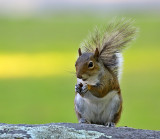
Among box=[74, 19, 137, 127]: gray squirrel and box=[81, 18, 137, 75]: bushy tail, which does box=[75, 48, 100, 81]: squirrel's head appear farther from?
box=[81, 18, 137, 75]: bushy tail

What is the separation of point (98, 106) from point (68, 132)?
111 cm

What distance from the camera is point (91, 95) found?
14.2 feet

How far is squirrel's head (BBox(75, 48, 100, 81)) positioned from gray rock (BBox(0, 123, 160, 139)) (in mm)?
827

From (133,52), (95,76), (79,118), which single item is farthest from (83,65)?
(133,52)

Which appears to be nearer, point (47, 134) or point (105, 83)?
point (47, 134)

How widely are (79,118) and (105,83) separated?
1.15 ft

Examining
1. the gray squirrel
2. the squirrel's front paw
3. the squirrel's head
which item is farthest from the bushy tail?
the squirrel's front paw

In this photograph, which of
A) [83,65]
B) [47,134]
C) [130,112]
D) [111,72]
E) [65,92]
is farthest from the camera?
[65,92]

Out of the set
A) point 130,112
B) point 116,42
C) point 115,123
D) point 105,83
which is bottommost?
point 130,112

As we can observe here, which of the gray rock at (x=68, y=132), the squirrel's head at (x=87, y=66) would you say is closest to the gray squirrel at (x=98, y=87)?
the squirrel's head at (x=87, y=66)

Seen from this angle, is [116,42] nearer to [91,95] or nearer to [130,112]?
[91,95]

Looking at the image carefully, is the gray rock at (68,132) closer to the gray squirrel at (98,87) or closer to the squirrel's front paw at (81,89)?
the squirrel's front paw at (81,89)

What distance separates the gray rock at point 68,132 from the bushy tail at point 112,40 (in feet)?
4.20

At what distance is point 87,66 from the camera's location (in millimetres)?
4359
